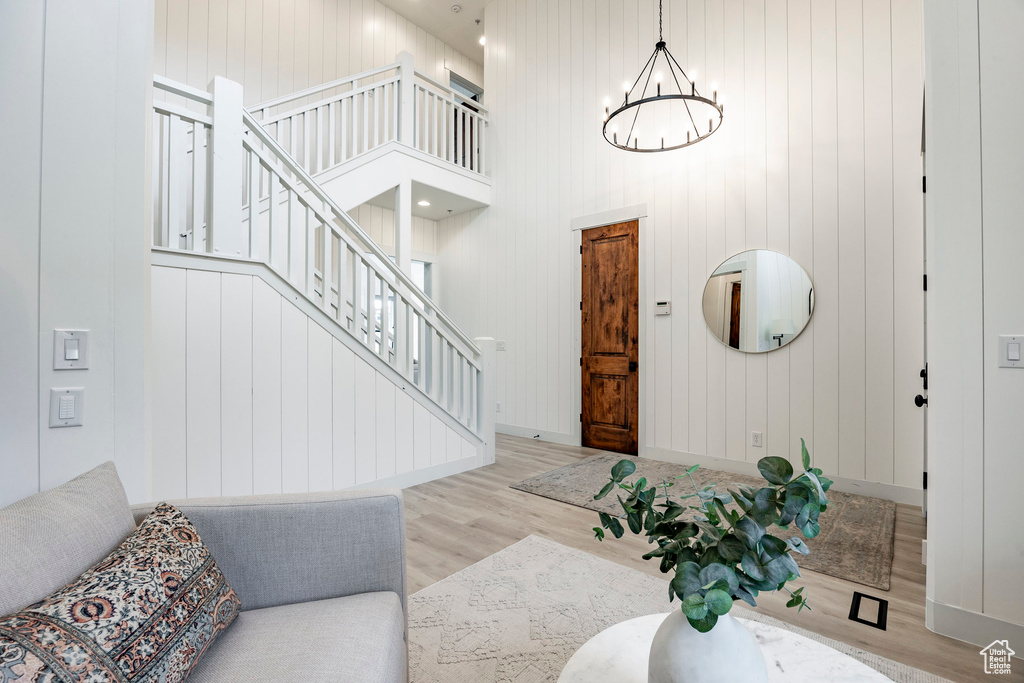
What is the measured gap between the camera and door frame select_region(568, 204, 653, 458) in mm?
4445

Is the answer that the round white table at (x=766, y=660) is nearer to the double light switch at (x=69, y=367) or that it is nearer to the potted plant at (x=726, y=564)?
the potted plant at (x=726, y=564)

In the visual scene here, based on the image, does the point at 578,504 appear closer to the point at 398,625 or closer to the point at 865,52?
the point at 398,625

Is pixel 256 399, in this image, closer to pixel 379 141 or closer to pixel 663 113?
pixel 379 141

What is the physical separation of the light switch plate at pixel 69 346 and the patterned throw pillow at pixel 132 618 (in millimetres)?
613

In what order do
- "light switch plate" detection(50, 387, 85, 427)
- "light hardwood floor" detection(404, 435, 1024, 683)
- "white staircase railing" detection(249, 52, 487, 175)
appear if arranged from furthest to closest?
1. "white staircase railing" detection(249, 52, 487, 175)
2. "light hardwood floor" detection(404, 435, 1024, 683)
3. "light switch plate" detection(50, 387, 85, 427)

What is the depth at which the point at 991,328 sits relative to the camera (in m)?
1.67

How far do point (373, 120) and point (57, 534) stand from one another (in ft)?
16.7

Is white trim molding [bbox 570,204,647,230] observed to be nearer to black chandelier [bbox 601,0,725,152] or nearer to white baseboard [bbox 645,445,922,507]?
black chandelier [bbox 601,0,725,152]

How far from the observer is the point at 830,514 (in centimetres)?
299

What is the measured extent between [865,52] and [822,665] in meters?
4.08

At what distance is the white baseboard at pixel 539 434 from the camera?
502 centimetres

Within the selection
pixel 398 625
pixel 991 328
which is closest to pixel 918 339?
pixel 991 328

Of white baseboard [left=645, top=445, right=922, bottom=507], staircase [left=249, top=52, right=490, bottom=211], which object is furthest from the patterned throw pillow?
staircase [left=249, top=52, right=490, bottom=211]

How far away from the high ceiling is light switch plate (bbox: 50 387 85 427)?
634cm
